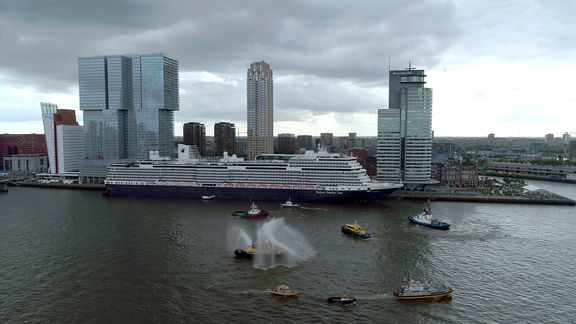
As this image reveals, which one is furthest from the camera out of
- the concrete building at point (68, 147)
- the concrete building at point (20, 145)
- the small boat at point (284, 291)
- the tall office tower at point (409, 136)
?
the concrete building at point (20, 145)

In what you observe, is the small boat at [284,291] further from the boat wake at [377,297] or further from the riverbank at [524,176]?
the riverbank at [524,176]

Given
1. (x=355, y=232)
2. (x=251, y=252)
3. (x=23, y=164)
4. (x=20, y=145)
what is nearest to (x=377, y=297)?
(x=251, y=252)

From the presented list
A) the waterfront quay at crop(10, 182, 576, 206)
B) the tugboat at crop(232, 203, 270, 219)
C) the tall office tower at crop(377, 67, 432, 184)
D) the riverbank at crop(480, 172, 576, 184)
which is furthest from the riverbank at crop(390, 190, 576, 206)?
the riverbank at crop(480, 172, 576, 184)

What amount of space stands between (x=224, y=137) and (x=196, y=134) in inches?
347

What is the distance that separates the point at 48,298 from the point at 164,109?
69096 mm

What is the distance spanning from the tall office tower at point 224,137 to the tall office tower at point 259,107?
2581cm

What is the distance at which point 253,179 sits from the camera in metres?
53.2

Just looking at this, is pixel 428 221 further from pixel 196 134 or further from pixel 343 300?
pixel 196 134

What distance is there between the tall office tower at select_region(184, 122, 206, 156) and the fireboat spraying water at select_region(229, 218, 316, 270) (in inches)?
4116

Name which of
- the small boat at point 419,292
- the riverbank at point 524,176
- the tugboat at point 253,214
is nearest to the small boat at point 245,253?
the small boat at point 419,292

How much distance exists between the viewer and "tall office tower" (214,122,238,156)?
13438cm

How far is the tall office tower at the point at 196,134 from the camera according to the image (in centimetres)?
13362

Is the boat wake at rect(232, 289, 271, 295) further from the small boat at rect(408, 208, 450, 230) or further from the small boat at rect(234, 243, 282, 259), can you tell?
the small boat at rect(408, 208, 450, 230)

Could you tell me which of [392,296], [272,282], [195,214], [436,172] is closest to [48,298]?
[272,282]
